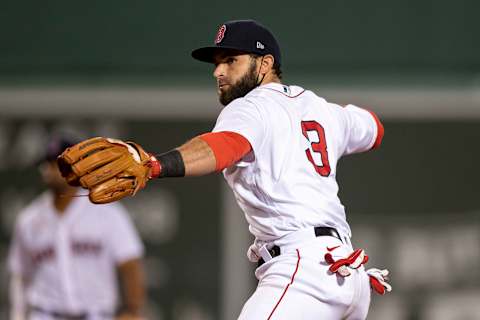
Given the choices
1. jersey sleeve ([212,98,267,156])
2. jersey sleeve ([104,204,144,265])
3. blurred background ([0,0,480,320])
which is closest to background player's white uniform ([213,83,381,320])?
jersey sleeve ([212,98,267,156])

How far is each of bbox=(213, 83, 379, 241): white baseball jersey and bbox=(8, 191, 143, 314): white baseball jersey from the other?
230cm

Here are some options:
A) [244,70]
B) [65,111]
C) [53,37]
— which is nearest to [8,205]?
[65,111]

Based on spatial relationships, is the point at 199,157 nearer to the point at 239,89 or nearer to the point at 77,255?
the point at 239,89

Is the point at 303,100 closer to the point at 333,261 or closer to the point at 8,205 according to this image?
the point at 333,261

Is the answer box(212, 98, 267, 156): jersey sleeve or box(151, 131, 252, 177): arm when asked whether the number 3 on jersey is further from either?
box(151, 131, 252, 177): arm

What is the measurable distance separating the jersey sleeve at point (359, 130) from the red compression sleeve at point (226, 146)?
2.31ft

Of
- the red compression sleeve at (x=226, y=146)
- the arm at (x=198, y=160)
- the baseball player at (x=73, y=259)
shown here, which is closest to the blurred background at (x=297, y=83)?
the baseball player at (x=73, y=259)

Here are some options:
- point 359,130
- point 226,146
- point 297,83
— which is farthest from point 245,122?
point 297,83

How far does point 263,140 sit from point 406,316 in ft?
12.8

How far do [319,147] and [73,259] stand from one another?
251 centimetres

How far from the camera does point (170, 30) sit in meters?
7.59

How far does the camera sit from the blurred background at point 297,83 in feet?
23.7

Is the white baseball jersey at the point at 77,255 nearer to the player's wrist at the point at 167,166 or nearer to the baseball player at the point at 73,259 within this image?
the baseball player at the point at 73,259

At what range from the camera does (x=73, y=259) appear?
5.95 meters
